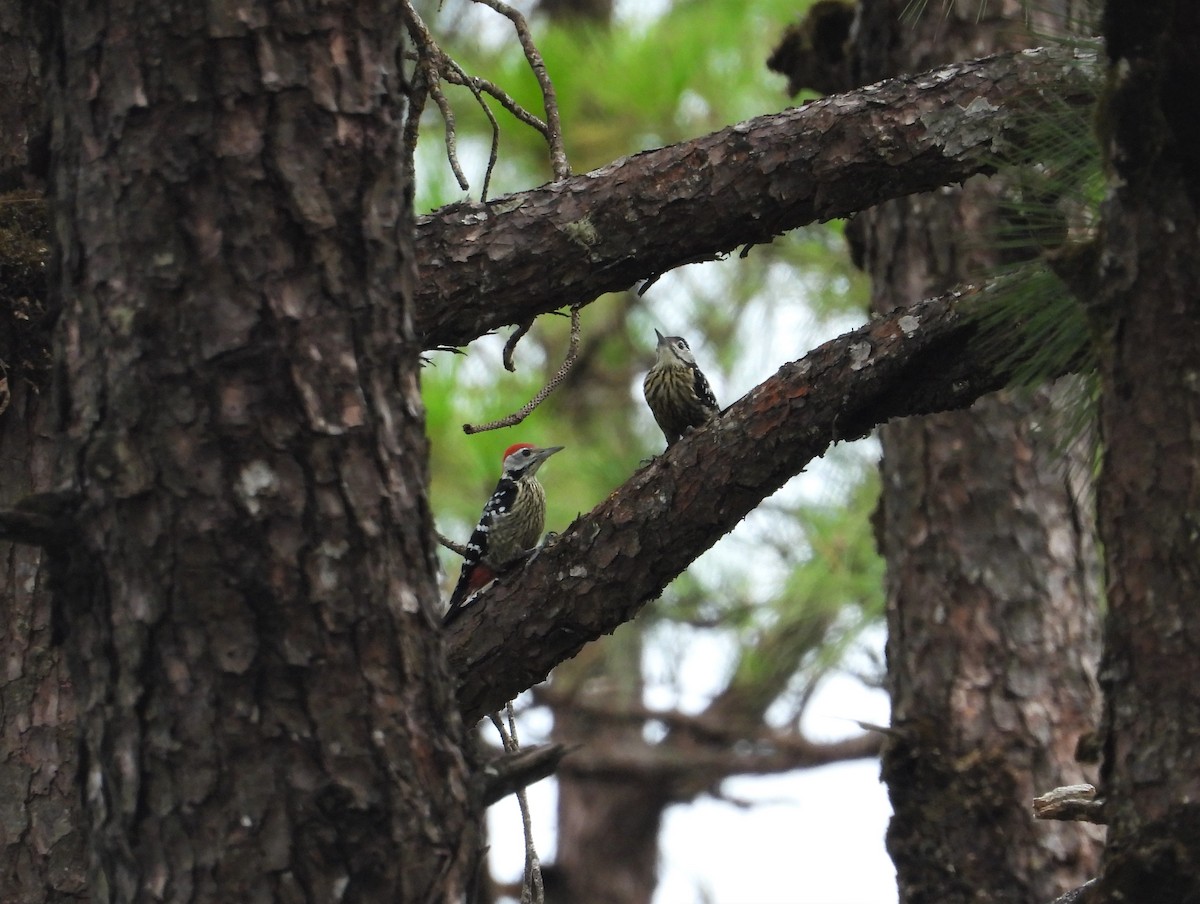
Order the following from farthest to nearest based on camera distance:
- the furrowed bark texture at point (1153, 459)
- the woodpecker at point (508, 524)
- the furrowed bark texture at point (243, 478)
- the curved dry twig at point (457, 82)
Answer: the woodpecker at point (508, 524) < the curved dry twig at point (457, 82) < the furrowed bark texture at point (243, 478) < the furrowed bark texture at point (1153, 459)

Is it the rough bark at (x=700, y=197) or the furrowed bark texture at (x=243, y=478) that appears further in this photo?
the rough bark at (x=700, y=197)

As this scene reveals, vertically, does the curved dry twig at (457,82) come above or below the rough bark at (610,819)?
above

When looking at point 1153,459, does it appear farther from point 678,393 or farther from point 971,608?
point 678,393

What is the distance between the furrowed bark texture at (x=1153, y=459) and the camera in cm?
174

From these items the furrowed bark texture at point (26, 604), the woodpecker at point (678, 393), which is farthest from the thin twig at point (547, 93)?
the woodpecker at point (678, 393)

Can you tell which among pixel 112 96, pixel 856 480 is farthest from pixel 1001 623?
pixel 112 96

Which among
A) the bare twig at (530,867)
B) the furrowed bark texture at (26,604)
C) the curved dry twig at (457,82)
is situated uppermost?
the curved dry twig at (457,82)

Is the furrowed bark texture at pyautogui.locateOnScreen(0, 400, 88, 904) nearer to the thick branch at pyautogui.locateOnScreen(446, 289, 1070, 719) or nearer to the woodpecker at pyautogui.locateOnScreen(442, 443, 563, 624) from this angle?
the thick branch at pyautogui.locateOnScreen(446, 289, 1070, 719)

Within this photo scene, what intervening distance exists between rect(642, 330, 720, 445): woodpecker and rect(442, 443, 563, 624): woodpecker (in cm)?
53

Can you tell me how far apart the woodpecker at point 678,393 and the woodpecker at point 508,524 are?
20.8 inches

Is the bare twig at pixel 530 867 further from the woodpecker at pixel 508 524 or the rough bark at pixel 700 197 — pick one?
the woodpecker at pixel 508 524

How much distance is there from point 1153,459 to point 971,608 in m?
2.96

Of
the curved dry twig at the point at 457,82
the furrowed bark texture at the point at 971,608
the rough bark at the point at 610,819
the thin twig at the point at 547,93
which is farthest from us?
the rough bark at the point at 610,819

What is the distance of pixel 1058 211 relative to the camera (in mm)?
2090
